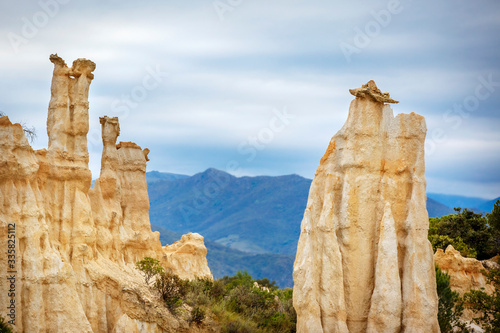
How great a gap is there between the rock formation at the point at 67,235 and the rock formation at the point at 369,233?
6.68 metres

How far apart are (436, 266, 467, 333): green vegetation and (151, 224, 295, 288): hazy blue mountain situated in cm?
13135

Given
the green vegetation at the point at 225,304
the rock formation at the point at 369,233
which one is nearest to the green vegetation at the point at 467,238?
the green vegetation at the point at 225,304

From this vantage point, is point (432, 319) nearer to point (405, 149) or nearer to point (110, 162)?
point (405, 149)

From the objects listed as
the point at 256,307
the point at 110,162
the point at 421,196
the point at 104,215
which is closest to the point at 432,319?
the point at 421,196

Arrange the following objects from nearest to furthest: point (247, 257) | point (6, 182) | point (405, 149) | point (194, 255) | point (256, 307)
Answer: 1. point (6, 182)
2. point (405, 149)
3. point (256, 307)
4. point (194, 255)
5. point (247, 257)

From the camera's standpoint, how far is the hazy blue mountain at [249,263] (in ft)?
552

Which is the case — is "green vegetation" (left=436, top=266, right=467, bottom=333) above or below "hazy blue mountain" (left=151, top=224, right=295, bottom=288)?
below

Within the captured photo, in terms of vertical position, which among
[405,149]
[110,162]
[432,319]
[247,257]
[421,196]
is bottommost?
[432,319]

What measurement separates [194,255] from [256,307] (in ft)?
35.5

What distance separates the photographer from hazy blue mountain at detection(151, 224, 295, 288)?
6624 inches

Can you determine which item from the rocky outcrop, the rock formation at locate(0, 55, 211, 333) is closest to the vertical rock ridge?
the rock formation at locate(0, 55, 211, 333)

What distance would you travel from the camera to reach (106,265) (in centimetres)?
2830

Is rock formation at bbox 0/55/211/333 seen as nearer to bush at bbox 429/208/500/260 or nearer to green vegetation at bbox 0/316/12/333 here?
green vegetation at bbox 0/316/12/333

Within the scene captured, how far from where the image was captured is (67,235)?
26.3 meters
